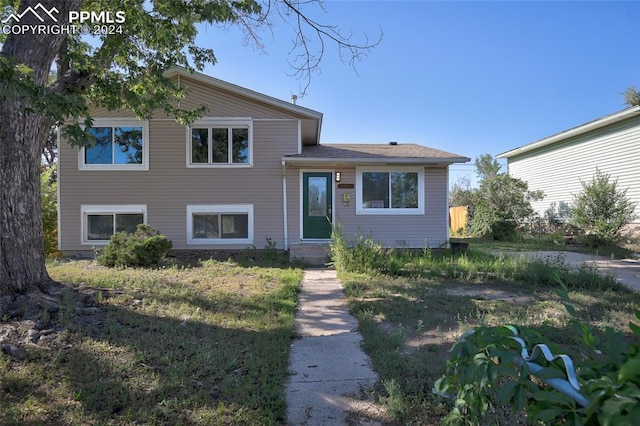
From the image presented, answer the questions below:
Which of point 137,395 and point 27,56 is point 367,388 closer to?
point 137,395

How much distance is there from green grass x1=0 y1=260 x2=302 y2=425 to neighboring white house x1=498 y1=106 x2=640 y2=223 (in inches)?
551

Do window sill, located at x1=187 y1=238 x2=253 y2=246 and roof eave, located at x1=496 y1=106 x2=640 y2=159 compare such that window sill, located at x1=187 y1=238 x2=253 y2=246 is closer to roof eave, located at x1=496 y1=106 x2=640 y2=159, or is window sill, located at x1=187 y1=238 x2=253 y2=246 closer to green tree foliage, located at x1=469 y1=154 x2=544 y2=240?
green tree foliage, located at x1=469 y1=154 x2=544 y2=240

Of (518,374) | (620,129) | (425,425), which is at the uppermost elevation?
(620,129)

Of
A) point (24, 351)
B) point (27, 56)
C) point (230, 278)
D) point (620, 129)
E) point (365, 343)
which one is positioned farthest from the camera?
point (620, 129)

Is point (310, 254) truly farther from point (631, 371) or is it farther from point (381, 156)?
point (631, 371)

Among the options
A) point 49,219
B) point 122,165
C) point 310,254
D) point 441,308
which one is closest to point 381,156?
point 310,254

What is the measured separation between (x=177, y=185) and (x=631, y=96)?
23504mm

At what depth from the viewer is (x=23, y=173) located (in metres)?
4.80

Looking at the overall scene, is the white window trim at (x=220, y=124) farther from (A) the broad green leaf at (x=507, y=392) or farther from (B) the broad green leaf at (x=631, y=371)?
(B) the broad green leaf at (x=631, y=371)

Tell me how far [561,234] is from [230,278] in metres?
13.6

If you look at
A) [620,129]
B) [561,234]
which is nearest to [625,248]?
[561,234]

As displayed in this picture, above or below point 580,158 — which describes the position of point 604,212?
below

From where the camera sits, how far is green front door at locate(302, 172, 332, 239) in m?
11.1

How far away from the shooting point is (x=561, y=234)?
15.0m
